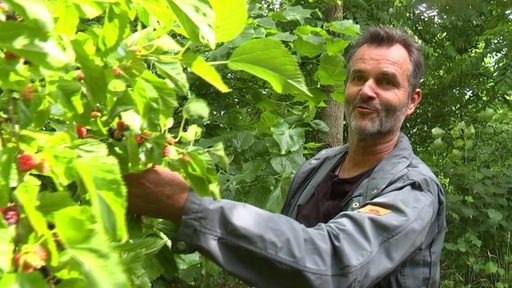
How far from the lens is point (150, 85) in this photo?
89cm

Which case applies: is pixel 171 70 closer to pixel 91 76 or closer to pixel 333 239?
pixel 91 76

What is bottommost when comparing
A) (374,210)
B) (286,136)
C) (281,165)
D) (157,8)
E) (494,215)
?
(494,215)

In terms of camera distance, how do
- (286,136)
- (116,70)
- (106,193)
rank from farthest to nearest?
(286,136) < (116,70) < (106,193)

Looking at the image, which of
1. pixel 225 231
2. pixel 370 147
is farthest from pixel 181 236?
pixel 370 147

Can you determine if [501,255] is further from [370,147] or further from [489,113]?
[370,147]

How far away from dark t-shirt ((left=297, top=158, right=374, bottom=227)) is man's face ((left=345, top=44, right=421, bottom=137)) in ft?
0.55

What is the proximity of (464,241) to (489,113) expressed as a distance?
1209 mm

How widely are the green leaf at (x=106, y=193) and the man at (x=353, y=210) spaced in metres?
0.30

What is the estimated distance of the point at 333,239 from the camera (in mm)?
1112

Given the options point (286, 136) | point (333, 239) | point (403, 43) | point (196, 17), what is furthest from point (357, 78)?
point (196, 17)

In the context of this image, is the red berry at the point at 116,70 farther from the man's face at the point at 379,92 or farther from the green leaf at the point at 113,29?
the man's face at the point at 379,92

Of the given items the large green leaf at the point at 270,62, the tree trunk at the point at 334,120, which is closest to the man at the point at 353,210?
the large green leaf at the point at 270,62

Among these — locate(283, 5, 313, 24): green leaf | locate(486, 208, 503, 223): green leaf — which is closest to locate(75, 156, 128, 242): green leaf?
locate(283, 5, 313, 24): green leaf

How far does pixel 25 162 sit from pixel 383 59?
1447mm
